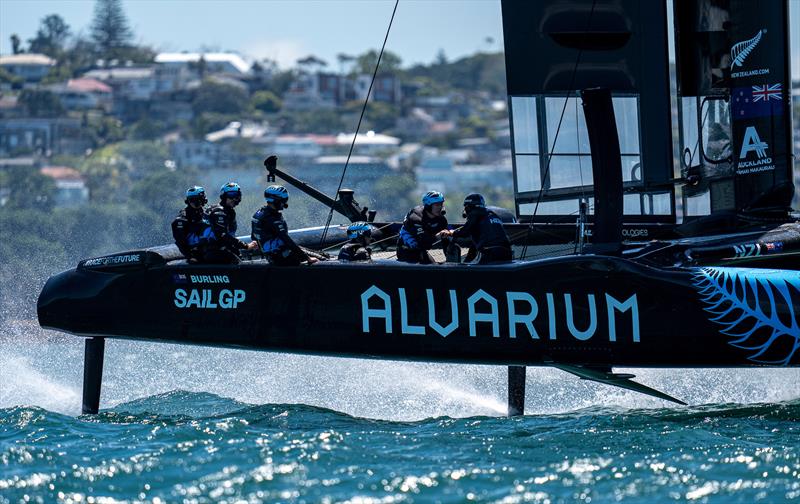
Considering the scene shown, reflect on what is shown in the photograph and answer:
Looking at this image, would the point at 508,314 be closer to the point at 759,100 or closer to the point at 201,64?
the point at 759,100

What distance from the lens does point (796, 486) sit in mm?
6586

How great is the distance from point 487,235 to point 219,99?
66.5 metres

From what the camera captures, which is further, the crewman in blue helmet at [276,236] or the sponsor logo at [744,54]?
the sponsor logo at [744,54]

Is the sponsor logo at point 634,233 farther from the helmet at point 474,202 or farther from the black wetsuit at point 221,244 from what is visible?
the black wetsuit at point 221,244

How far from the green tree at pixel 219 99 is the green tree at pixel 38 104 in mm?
10930

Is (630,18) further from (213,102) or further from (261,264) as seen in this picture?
(213,102)

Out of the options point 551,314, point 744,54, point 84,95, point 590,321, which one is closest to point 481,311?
point 551,314

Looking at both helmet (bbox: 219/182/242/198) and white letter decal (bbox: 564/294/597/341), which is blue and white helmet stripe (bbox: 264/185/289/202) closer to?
helmet (bbox: 219/182/242/198)

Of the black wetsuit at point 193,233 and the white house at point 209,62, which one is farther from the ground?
the white house at point 209,62

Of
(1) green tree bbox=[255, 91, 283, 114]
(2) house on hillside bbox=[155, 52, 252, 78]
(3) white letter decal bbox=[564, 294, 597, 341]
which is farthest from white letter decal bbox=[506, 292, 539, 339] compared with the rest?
(2) house on hillside bbox=[155, 52, 252, 78]

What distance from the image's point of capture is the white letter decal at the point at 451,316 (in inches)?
318

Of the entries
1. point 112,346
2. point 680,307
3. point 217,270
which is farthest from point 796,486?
point 112,346

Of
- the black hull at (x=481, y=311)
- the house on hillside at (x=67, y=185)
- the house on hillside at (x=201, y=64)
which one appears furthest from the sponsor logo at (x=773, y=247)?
the house on hillside at (x=201, y=64)

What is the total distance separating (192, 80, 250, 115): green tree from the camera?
72.6m
